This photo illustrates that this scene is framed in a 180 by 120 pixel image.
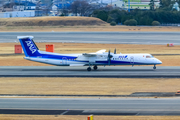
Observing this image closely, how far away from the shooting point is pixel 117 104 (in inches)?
968

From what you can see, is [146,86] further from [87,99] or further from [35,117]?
[35,117]

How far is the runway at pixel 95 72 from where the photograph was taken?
126 ft

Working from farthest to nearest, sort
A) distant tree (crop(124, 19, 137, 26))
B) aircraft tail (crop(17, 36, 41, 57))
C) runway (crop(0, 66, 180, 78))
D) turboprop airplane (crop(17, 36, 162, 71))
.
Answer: distant tree (crop(124, 19, 137, 26)) < aircraft tail (crop(17, 36, 41, 57)) < turboprop airplane (crop(17, 36, 162, 71)) < runway (crop(0, 66, 180, 78))

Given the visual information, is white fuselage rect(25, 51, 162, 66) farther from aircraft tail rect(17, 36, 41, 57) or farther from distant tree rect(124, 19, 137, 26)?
distant tree rect(124, 19, 137, 26)

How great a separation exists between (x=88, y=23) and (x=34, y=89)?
114744mm

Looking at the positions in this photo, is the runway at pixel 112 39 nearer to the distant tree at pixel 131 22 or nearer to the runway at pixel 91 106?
the distant tree at pixel 131 22

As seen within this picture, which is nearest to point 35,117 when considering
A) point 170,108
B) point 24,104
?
point 24,104

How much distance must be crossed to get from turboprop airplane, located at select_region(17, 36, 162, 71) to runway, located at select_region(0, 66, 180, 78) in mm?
1185

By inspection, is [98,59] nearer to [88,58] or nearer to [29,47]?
[88,58]

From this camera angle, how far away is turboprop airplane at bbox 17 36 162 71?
42.2 metres

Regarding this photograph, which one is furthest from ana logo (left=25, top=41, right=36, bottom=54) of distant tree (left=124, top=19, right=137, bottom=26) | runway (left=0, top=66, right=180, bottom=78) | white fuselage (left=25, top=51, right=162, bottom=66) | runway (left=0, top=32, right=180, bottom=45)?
distant tree (left=124, top=19, right=137, bottom=26)

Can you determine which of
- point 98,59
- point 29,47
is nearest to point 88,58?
point 98,59

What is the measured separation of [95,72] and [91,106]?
17896 millimetres

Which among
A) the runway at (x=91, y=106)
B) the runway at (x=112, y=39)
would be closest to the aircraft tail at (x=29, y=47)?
the runway at (x=91, y=106)
